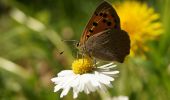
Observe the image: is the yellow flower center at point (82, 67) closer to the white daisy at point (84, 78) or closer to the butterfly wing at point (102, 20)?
the white daisy at point (84, 78)

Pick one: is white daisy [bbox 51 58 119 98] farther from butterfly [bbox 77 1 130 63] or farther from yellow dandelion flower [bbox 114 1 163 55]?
yellow dandelion flower [bbox 114 1 163 55]

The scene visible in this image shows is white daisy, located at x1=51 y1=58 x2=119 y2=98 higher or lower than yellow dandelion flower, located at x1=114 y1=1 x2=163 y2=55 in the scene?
lower

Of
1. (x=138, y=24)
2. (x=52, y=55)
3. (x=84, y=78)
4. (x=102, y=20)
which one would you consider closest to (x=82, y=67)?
(x=84, y=78)

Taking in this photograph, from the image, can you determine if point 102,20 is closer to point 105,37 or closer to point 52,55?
point 105,37

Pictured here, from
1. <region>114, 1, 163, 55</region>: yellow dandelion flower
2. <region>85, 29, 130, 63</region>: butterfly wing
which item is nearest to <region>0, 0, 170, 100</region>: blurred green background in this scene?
<region>114, 1, 163, 55</region>: yellow dandelion flower

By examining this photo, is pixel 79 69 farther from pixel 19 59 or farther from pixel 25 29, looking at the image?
pixel 19 59

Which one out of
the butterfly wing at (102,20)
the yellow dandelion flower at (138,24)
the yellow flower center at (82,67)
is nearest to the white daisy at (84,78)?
the yellow flower center at (82,67)

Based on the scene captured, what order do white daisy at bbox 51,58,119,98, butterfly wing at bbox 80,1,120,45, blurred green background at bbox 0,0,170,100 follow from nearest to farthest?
1. white daisy at bbox 51,58,119,98
2. butterfly wing at bbox 80,1,120,45
3. blurred green background at bbox 0,0,170,100
